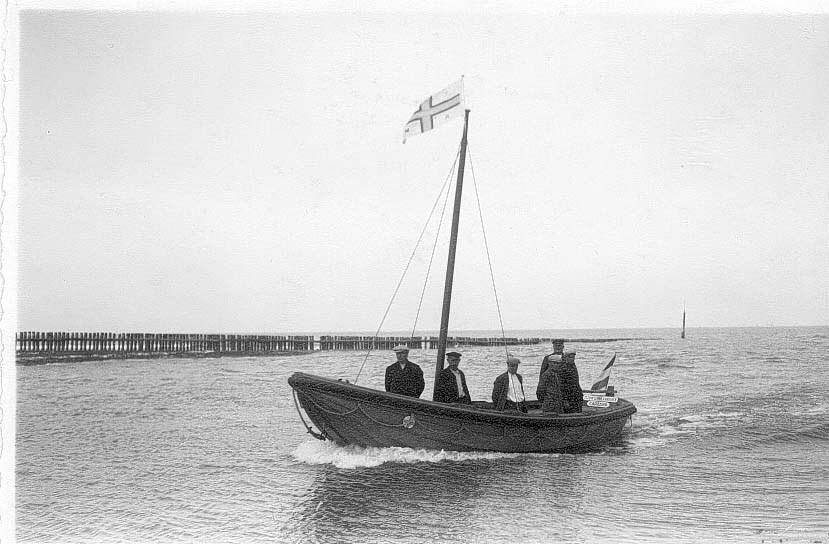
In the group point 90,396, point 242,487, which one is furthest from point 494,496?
point 90,396

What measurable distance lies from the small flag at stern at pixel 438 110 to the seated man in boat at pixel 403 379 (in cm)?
383

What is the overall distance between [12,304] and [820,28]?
45.3ft

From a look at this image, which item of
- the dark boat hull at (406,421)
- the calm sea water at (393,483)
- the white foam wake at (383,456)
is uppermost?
the dark boat hull at (406,421)

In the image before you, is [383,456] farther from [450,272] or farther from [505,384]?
[450,272]

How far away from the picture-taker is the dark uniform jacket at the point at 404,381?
10.8 meters

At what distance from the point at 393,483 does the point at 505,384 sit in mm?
2858

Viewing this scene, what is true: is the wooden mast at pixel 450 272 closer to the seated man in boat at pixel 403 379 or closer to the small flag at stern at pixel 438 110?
the seated man in boat at pixel 403 379

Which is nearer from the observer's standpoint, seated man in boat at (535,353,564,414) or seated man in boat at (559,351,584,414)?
seated man in boat at (535,353,564,414)

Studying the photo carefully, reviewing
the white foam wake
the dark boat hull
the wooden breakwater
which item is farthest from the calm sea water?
the wooden breakwater

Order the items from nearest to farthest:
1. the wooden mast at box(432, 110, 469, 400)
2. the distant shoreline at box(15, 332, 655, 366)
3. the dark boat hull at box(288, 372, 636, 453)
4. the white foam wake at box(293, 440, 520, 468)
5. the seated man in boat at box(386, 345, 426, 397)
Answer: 1. the dark boat hull at box(288, 372, 636, 453)
2. the white foam wake at box(293, 440, 520, 468)
3. the seated man in boat at box(386, 345, 426, 397)
4. the wooden mast at box(432, 110, 469, 400)
5. the distant shoreline at box(15, 332, 655, 366)

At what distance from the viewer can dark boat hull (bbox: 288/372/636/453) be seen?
10.1m

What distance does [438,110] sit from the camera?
441 inches

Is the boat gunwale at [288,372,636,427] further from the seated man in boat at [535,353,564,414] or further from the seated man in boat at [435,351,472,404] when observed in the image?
the seated man in boat at [535,353,564,414]

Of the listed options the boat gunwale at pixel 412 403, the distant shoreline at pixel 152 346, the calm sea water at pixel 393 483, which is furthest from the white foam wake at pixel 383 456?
the distant shoreline at pixel 152 346
